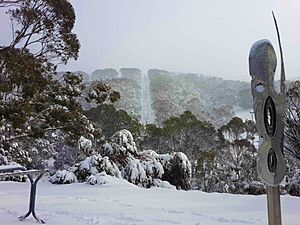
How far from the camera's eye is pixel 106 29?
1708 cm

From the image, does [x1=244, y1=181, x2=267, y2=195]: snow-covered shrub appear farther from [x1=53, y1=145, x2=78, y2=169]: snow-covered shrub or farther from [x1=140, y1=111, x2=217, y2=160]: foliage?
[x1=53, y1=145, x2=78, y2=169]: snow-covered shrub

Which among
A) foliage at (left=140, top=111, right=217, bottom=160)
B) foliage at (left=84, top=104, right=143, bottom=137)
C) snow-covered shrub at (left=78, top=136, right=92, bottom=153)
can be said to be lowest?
snow-covered shrub at (left=78, top=136, right=92, bottom=153)

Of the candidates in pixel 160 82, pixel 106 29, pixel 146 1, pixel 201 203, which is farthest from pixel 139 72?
pixel 201 203

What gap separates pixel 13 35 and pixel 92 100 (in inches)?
113

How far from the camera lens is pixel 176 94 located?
37344 mm

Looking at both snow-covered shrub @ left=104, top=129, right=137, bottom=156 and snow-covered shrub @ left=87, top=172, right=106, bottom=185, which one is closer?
snow-covered shrub @ left=87, top=172, right=106, bottom=185

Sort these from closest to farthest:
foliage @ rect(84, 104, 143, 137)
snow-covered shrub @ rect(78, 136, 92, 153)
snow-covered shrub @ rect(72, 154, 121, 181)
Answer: snow-covered shrub @ rect(72, 154, 121, 181) < snow-covered shrub @ rect(78, 136, 92, 153) < foliage @ rect(84, 104, 143, 137)

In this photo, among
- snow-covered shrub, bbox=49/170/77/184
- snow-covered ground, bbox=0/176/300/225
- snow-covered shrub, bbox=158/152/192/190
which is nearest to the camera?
snow-covered ground, bbox=0/176/300/225

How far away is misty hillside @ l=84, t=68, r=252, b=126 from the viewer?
32375 mm

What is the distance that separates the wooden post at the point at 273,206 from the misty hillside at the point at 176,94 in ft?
85.5

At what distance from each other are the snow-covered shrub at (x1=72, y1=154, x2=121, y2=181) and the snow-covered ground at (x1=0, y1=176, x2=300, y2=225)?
2.65 m

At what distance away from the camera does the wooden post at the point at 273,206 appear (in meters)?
3.19

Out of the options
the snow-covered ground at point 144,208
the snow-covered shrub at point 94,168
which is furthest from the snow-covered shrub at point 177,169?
the snow-covered ground at point 144,208

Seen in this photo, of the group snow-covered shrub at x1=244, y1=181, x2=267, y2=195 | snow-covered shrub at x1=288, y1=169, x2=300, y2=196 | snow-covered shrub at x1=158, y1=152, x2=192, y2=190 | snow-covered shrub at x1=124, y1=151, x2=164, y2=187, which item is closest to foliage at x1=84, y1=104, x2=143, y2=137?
snow-covered shrub at x1=244, y1=181, x2=267, y2=195
